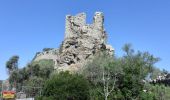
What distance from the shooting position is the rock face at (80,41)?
83.9 m

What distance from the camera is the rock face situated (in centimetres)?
8388

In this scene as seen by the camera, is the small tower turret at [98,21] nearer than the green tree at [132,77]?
No

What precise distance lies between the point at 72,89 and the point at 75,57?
837 inches

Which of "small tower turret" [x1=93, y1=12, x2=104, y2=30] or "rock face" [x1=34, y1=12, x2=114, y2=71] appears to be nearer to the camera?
"rock face" [x1=34, y1=12, x2=114, y2=71]

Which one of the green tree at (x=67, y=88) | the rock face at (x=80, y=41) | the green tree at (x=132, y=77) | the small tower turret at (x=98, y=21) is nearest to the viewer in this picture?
the green tree at (x=67, y=88)

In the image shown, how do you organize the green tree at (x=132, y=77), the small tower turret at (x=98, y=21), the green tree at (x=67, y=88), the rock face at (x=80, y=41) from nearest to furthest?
the green tree at (x=67, y=88) → the green tree at (x=132, y=77) → the rock face at (x=80, y=41) → the small tower turret at (x=98, y=21)

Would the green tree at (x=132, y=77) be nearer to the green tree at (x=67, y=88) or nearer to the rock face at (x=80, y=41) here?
the green tree at (x=67, y=88)

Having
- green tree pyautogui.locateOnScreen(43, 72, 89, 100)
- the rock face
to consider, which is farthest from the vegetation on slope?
the rock face

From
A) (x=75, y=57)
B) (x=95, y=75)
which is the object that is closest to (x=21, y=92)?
(x=75, y=57)

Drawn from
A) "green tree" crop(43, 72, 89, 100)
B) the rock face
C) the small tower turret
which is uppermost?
the small tower turret

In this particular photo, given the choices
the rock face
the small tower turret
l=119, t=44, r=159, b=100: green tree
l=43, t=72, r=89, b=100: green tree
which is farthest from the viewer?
the small tower turret

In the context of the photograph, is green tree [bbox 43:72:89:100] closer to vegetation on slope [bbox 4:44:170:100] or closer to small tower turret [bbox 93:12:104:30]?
vegetation on slope [bbox 4:44:170:100]

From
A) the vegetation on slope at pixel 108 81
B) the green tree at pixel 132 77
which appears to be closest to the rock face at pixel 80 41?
the vegetation on slope at pixel 108 81

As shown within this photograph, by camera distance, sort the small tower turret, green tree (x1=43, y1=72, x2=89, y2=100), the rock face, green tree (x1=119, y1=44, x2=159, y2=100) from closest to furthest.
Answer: green tree (x1=43, y1=72, x2=89, y2=100) < green tree (x1=119, y1=44, x2=159, y2=100) < the rock face < the small tower turret
